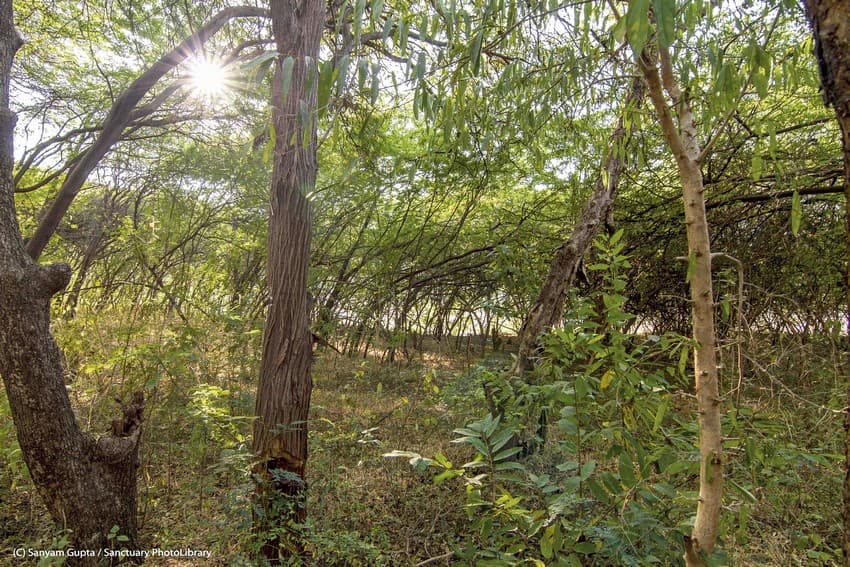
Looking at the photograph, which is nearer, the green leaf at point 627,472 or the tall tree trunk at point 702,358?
the tall tree trunk at point 702,358

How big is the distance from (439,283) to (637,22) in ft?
16.3

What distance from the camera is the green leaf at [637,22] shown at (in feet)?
2.07

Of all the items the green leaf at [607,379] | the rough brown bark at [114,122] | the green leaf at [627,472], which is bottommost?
the green leaf at [627,472]

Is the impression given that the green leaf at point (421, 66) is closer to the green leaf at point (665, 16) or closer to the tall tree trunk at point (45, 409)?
the green leaf at point (665, 16)

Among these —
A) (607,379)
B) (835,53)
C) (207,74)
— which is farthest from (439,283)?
(835,53)

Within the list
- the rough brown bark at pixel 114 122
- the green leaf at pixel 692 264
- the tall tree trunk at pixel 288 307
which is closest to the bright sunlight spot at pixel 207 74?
the rough brown bark at pixel 114 122

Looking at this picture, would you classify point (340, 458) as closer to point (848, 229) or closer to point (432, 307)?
point (848, 229)

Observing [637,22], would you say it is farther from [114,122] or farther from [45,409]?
[114,122]

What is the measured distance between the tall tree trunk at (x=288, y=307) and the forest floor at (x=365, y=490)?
0.14 meters

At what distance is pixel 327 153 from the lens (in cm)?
430

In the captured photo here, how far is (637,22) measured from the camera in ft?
2.12

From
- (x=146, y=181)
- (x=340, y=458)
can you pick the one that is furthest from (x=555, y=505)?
(x=146, y=181)

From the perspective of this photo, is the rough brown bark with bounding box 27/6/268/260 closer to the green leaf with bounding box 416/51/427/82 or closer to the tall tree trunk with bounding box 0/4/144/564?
the tall tree trunk with bounding box 0/4/144/564

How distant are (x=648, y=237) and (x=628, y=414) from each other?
11.6ft
